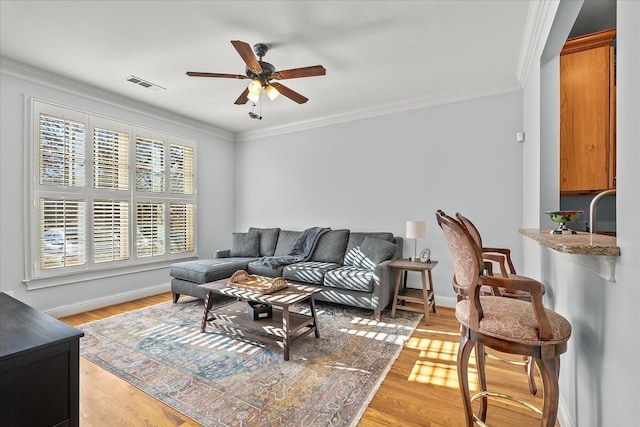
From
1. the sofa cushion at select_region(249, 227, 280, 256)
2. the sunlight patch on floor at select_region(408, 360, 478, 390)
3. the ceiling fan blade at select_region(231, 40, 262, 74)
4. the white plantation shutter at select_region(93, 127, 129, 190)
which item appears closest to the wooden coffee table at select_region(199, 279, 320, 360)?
the sunlight patch on floor at select_region(408, 360, 478, 390)

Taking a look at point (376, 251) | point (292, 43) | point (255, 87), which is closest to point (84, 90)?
point (255, 87)

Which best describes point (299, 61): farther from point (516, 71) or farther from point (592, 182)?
point (592, 182)

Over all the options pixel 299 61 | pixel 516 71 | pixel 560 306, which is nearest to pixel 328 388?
pixel 560 306

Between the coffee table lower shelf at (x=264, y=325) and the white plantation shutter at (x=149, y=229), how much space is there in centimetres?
192

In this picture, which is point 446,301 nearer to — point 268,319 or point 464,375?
point 268,319

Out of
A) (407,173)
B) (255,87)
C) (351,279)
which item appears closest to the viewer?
(255,87)

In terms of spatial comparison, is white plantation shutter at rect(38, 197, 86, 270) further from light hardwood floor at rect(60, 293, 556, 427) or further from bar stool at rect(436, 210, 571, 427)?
bar stool at rect(436, 210, 571, 427)

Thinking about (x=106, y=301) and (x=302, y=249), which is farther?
(x=302, y=249)

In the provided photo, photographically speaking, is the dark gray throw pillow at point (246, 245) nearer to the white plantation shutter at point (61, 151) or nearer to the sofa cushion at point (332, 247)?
the sofa cushion at point (332, 247)

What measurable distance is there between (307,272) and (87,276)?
2772mm

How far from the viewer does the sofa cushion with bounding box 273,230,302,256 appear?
4.75 metres

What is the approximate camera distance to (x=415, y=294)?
371 cm

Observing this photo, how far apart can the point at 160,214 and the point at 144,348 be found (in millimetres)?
2433

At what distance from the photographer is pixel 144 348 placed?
8.68 feet
